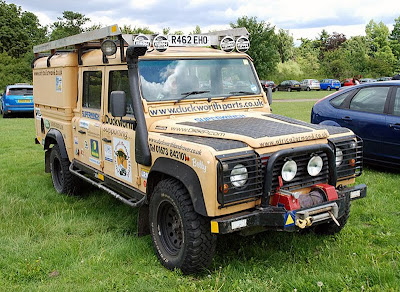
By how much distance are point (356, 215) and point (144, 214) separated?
107 inches

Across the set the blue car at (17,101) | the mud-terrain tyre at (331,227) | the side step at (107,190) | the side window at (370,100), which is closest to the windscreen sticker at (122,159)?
the side step at (107,190)

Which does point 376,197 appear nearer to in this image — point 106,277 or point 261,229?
point 261,229

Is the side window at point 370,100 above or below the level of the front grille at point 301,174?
above

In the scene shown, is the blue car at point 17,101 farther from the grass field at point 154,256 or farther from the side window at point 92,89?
the side window at point 92,89

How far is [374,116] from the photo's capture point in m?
7.39

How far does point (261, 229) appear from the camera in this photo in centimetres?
410

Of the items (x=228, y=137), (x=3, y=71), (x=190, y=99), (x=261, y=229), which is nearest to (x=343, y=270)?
(x=261, y=229)

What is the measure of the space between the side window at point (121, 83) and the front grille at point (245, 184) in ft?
5.65

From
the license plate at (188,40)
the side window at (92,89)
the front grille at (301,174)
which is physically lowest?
the front grille at (301,174)

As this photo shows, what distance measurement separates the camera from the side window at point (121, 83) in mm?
5004

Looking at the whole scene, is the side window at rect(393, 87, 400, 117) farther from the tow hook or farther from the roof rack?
the tow hook

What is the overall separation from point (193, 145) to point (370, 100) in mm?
4855

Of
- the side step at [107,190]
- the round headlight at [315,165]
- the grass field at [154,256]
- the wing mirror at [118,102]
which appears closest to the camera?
the grass field at [154,256]

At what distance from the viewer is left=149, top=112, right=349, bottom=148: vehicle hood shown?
13.2 feet
